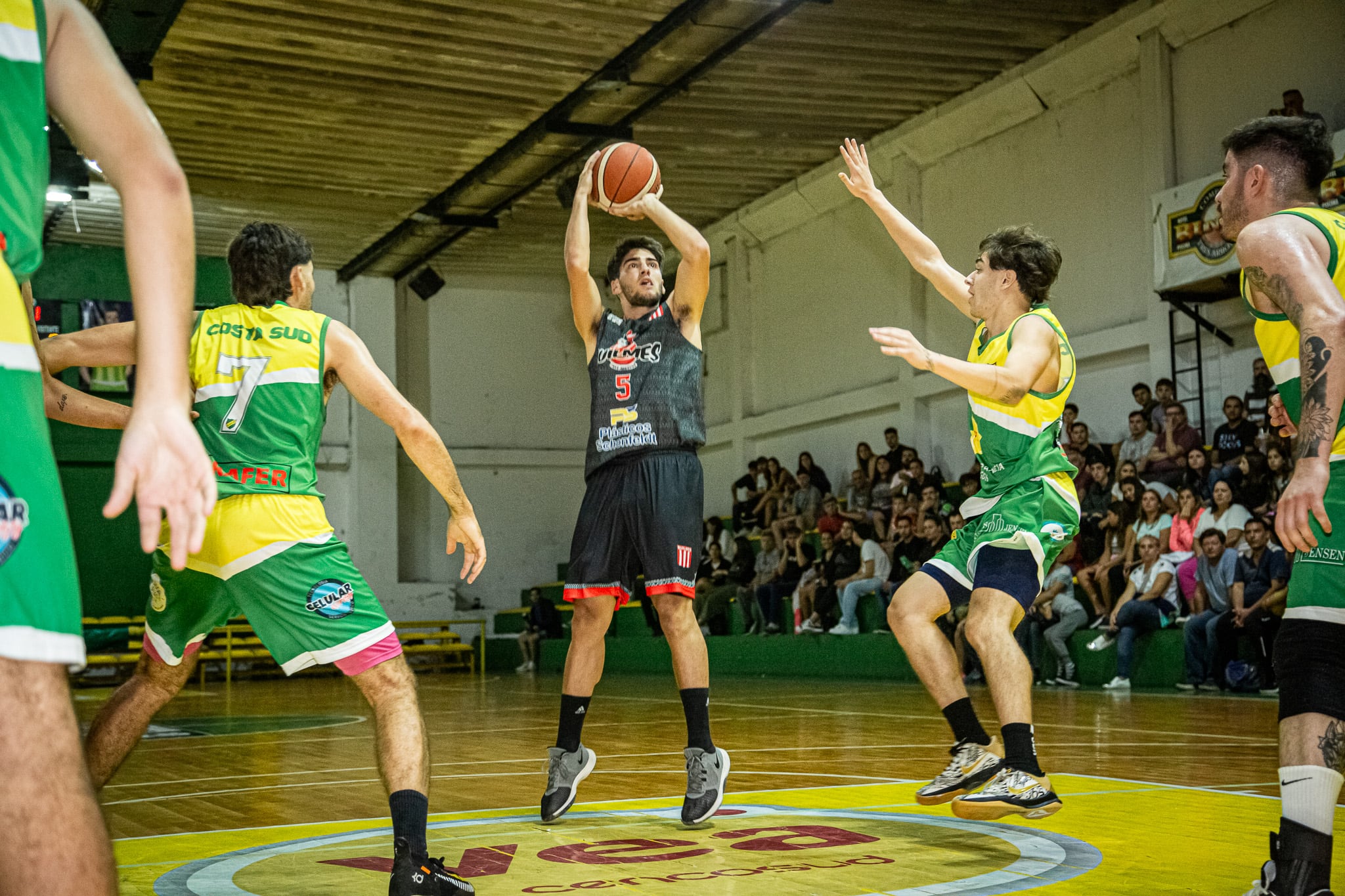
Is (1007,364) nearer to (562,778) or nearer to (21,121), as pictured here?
(562,778)

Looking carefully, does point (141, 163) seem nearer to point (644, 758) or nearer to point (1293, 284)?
point (1293, 284)

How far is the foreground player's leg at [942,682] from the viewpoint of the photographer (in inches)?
161

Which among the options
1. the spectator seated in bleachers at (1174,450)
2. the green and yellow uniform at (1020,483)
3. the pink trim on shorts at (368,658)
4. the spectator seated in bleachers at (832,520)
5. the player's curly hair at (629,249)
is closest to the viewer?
the pink trim on shorts at (368,658)

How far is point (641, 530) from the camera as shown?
476 cm

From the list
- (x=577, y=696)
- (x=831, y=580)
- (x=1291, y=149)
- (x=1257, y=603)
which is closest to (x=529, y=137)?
(x=831, y=580)

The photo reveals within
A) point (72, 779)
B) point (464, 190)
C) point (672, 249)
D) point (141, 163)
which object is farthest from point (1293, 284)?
point (672, 249)

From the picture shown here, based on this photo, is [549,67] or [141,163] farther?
[549,67]

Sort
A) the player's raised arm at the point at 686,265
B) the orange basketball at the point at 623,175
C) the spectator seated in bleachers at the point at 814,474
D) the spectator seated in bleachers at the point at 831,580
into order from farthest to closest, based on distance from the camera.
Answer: the spectator seated in bleachers at the point at 814,474, the spectator seated in bleachers at the point at 831,580, the orange basketball at the point at 623,175, the player's raised arm at the point at 686,265

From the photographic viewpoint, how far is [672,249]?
21406 millimetres

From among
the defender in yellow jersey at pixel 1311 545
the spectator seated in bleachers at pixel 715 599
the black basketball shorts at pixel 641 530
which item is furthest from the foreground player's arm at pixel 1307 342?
the spectator seated in bleachers at pixel 715 599

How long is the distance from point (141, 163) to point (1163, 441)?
471 inches

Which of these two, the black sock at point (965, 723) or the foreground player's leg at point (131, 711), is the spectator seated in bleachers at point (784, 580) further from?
the foreground player's leg at point (131, 711)

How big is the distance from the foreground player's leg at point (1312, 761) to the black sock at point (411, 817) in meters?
1.90

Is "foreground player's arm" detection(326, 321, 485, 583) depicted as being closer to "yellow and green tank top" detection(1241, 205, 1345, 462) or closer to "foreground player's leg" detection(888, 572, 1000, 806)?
"foreground player's leg" detection(888, 572, 1000, 806)
